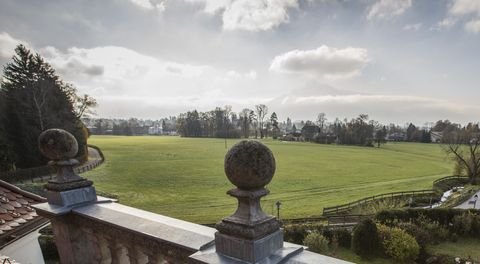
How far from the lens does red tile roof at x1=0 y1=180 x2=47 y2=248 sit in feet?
10.9

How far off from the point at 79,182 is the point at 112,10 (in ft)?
11.9

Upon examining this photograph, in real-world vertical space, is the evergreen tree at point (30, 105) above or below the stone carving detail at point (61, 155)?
above

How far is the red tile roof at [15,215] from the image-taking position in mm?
3332

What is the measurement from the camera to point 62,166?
9.14 ft

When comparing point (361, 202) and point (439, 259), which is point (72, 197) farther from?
point (361, 202)

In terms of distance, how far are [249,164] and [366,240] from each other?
53.8ft

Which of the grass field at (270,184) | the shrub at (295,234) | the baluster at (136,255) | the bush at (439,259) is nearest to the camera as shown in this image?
the baluster at (136,255)

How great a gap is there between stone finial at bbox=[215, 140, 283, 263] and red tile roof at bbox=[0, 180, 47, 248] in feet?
9.96

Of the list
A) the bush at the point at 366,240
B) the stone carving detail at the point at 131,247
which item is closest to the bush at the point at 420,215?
the bush at the point at 366,240

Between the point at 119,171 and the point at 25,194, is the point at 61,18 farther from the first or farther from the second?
the point at 119,171

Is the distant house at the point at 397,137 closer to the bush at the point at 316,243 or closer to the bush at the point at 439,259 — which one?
the bush at the point at 439,259

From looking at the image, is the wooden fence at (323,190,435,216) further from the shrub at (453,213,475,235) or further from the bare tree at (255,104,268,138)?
the bare tree at (255,104,268,138)

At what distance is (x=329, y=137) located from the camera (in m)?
97.1

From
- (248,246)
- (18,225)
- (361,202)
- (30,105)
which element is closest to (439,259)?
(361,202)
